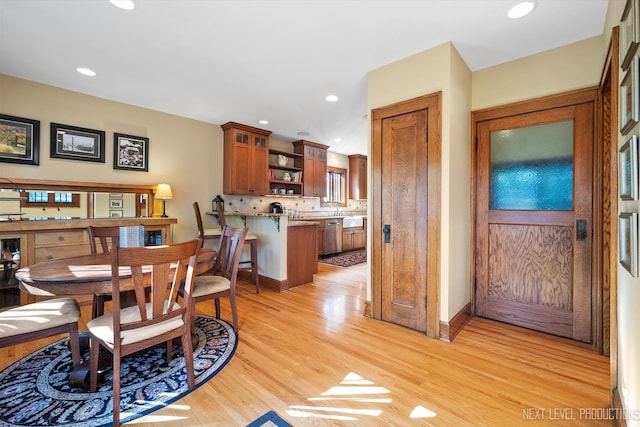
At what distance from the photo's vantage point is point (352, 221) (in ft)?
22.9

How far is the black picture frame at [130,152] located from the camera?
3846mm

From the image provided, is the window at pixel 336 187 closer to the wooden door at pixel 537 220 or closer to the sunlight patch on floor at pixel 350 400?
the wooden door at pixel 537 220

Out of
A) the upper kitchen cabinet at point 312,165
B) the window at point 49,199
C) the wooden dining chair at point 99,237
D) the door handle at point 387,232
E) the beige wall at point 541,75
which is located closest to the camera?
the wooden dining chair at point 99,237

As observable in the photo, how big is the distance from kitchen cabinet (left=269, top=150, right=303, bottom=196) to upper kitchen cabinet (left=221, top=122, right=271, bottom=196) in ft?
1.42

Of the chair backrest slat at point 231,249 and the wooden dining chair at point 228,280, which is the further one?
the chair backrest slat at point 231,249

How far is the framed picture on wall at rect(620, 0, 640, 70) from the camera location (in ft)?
3.72

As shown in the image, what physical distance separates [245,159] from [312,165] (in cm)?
178

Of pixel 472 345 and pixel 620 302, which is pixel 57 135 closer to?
pixel 472 345

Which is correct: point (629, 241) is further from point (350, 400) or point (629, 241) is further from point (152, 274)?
point (152, 274)

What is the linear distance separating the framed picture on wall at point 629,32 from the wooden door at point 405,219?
1278mm

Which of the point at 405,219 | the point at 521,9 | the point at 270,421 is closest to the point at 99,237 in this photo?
the point at 270,421

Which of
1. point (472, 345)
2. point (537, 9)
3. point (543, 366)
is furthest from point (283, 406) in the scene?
point (537, 9)

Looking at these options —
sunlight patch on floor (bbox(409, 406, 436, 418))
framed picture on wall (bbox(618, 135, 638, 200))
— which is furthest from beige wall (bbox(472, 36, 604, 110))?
sunlight patch on floor (bbox(409, 406, 436, 418))

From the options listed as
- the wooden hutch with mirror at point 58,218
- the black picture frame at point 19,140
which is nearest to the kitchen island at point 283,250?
the wooden hutch with mirror at point 58,218
